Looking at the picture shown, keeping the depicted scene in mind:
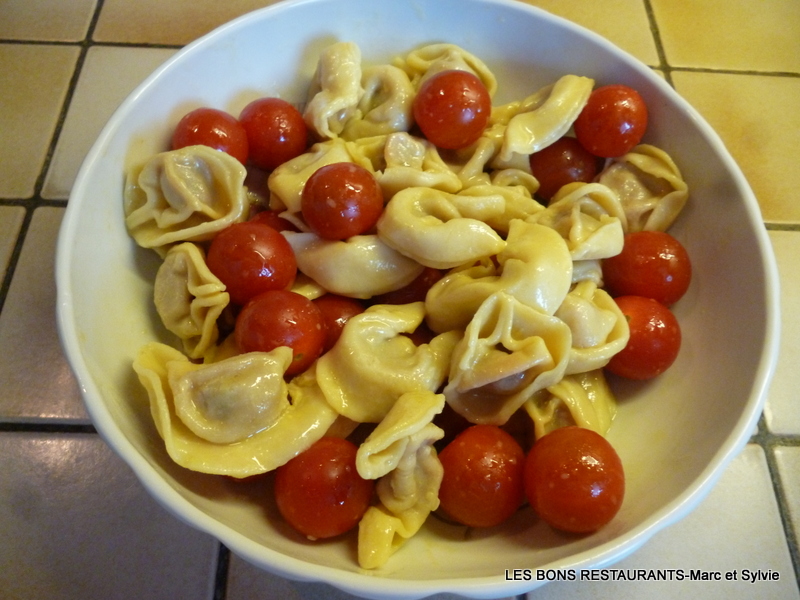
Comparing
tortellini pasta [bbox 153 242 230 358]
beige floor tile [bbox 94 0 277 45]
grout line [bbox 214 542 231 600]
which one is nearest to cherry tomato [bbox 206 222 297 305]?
tortellini pasta [bbox 153 242 230 358]

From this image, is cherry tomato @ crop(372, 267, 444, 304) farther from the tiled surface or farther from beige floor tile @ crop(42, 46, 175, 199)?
beige floor tile @ crop(42, 46, 175, 199)

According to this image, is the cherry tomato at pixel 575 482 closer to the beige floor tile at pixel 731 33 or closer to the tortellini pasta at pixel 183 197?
the tortellini pasta at pixel 183 197

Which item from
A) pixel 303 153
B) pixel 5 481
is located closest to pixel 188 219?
pixel 303 153

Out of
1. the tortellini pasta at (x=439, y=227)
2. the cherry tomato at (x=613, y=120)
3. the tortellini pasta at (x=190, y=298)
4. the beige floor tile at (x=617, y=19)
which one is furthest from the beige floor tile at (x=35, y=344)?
the beige floor tile at (x=617, y=19)

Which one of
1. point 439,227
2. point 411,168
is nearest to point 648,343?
point 439,227

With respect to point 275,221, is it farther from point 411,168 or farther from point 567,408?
point 567,408

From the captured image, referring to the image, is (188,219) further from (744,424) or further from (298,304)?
(744,424)
